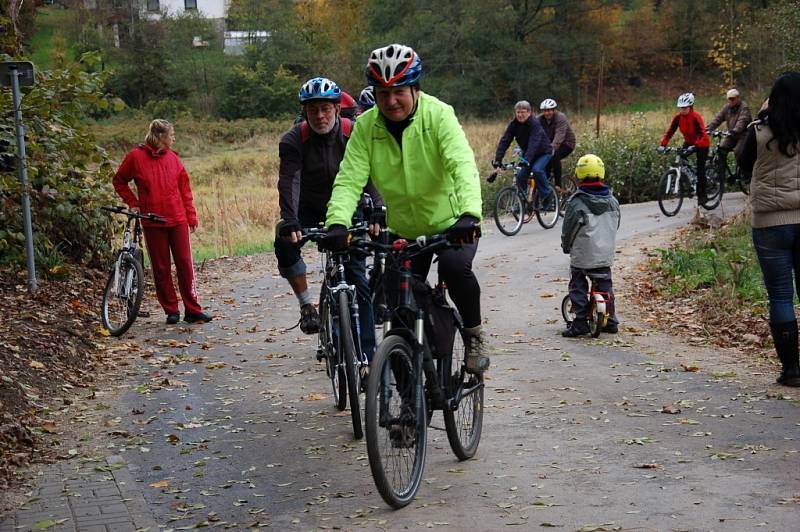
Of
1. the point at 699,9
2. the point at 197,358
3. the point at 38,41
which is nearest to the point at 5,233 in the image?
the point at 197,358

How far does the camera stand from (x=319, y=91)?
794 centimetres

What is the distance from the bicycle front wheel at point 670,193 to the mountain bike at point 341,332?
45.7 feet

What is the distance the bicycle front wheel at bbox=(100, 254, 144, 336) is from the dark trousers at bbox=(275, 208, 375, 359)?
3312 mm

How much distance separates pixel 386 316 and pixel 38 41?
265 ft

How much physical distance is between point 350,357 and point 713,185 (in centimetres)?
1574

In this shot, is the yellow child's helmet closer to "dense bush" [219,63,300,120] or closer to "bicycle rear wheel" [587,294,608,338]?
"bicycle rear wheel" [587,294,608,338]

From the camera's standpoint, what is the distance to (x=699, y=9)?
70.1m

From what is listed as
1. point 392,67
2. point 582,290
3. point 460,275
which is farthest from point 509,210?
point 392,67

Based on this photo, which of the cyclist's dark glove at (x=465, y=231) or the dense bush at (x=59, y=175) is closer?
the cyclist's dark glove at (x=465, y=231)

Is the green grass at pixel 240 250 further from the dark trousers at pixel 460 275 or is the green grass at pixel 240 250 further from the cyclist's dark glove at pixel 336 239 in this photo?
the cyclist's dark glove at pixel 336 239

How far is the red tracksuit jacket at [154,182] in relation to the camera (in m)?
11.9

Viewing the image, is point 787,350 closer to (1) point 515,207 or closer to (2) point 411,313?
(2) point 411,313

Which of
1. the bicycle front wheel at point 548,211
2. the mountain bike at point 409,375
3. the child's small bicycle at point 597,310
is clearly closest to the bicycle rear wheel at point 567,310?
the child's small bicycle at point 597,310

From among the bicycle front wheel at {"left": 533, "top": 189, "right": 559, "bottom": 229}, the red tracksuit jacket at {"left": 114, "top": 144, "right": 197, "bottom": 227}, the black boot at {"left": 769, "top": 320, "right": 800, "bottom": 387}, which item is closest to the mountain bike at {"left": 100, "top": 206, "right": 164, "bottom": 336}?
the red tracksuit jacket at {"left": 114, "top": 144, "right": 197, "bottom": 227}
